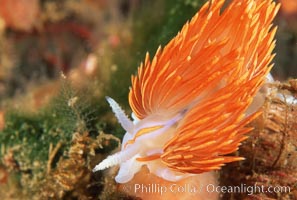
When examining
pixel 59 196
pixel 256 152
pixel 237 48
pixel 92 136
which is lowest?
pixel 59 196

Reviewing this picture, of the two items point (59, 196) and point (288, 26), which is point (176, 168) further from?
point (288, 26)

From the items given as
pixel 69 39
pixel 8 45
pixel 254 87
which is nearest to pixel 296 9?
pixel 69 39

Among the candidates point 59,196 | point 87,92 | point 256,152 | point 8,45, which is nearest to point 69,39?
point 8,45

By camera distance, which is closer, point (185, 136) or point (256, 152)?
point (185, 136)

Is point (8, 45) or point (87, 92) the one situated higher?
point (8, 45)

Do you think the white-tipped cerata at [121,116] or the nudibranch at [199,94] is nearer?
the nudibranch at [199,94]

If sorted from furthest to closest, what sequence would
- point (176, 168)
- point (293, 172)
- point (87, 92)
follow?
point (87, 92), point (293, 172), point (176, 168)

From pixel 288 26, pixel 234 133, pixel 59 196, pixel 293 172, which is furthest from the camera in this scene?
pixel 288 26

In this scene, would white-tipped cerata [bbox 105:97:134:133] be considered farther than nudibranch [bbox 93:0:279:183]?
Yes
